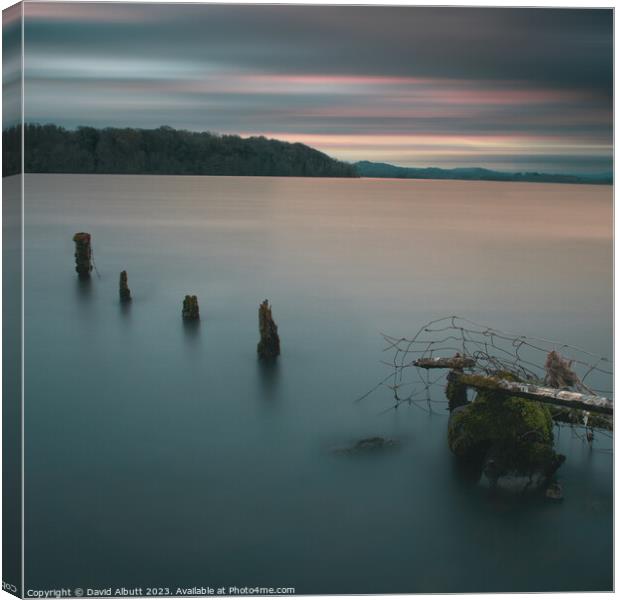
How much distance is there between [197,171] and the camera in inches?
381

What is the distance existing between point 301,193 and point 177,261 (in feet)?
4.69

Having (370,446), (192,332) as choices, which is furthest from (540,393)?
(192,332)

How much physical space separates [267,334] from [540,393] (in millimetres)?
2489

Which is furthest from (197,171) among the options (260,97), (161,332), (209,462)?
(209,462)

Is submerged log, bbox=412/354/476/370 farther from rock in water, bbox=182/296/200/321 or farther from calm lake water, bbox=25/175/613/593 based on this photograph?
rock in water, bbox=182/296/200/321

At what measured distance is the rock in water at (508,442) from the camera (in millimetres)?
9438

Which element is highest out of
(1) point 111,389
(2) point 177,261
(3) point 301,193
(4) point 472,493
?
(3) point 301,193

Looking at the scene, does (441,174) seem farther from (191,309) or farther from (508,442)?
(191,309)

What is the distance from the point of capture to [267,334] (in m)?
10.4

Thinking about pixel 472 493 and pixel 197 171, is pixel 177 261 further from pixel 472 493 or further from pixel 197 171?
pixel 472 493

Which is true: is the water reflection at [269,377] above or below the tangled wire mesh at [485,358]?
below

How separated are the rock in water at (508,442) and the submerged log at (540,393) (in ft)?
0.54

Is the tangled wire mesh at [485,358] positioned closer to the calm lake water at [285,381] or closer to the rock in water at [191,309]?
the calm lake water at [285,381]

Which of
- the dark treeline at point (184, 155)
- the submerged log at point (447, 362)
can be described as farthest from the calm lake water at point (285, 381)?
the submerged log at point (447, 362)
